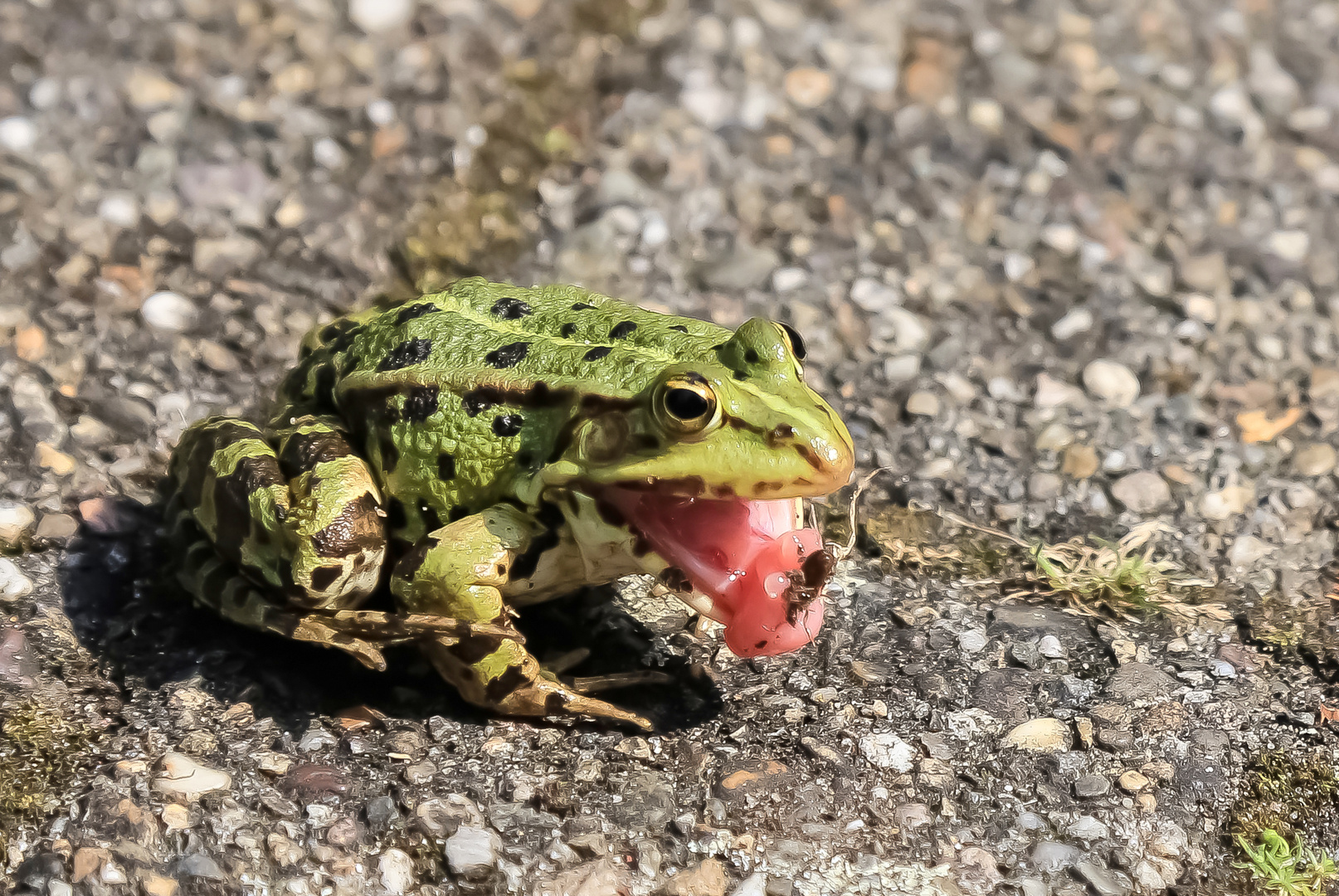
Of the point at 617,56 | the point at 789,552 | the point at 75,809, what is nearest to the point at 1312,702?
the point at 789,552

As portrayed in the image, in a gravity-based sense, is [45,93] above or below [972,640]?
above

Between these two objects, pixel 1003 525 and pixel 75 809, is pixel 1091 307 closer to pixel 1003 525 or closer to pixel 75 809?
pixel 1003 525

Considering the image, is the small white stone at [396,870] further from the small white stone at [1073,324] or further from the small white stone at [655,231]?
the small white stone at [1073,324]

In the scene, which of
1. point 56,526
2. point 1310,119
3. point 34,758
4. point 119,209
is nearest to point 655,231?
point 119,209

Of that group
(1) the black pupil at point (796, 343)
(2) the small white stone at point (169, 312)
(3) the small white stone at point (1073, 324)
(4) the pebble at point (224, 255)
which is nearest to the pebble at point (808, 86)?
(3) the small white stone at point (1073, 324)

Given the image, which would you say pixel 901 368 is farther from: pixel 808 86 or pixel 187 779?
pixel 187 779

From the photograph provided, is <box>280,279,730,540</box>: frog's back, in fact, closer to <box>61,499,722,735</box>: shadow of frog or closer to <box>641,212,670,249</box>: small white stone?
<box>61,499,722,735</box>: shadow of frog

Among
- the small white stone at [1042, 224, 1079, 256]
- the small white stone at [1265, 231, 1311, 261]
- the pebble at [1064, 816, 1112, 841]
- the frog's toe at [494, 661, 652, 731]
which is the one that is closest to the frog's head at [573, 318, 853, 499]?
the frog's toe at [494, 661, 652, 731]

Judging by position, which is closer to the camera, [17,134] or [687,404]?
[687,404]
